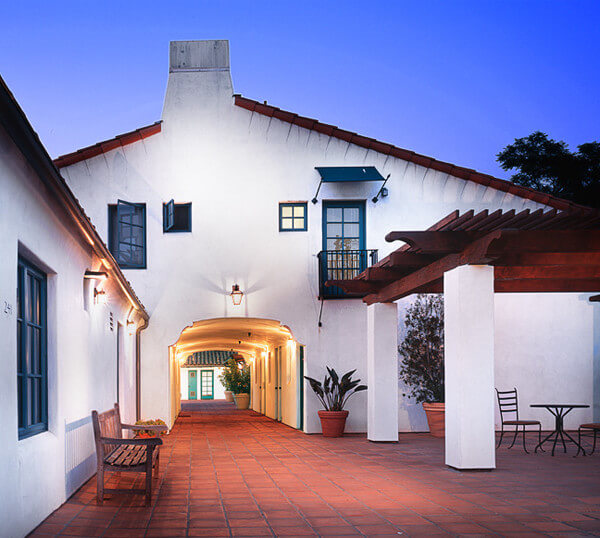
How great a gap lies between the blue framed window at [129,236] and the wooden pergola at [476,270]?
599cm

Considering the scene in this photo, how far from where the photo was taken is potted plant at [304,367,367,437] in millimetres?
14570

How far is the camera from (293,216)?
15625mm

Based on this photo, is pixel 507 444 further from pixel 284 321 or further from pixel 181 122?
pixel 181 122

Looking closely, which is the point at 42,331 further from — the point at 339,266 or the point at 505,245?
the point at 339,266

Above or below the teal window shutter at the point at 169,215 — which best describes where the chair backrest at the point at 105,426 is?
below

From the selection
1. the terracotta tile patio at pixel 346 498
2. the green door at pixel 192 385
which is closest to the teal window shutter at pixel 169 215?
the terracotta tile patio at pixel 346 498

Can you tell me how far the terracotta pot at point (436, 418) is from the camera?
14422 millimetres

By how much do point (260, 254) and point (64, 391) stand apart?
8.76 metres

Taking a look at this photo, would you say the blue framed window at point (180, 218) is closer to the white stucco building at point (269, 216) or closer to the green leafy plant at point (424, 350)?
the white stucco building at point (269, 216)

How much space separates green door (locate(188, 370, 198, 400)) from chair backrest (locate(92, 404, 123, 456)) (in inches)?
1482

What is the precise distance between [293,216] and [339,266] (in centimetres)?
145

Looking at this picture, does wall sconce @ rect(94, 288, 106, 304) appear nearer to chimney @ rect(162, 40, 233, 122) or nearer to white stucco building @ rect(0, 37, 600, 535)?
white stucco building @ rect(0, 37, 600, 535)

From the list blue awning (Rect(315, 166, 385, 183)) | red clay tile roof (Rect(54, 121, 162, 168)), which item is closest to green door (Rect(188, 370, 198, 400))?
red clay tile roof (Rect(54, 121, 162, 168))

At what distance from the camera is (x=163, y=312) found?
604 inches
